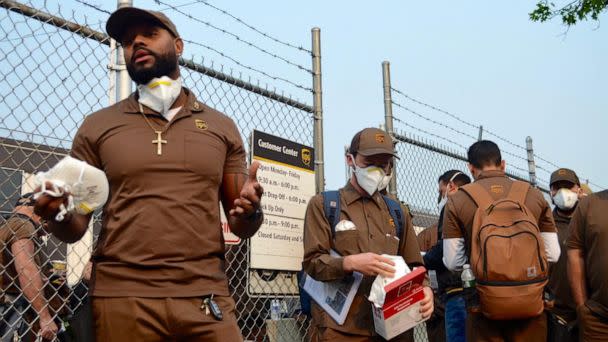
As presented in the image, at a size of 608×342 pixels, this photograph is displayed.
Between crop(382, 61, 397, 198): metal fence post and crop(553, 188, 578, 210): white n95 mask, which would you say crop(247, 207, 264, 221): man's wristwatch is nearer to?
crop(382, 61, 397, 198): metal fence post

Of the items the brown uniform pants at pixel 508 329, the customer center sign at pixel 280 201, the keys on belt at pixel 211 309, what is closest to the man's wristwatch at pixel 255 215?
the keys on belt at pixel 211 309

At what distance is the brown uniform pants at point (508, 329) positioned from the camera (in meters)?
4.47

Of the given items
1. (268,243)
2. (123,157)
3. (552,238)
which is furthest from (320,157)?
(123,157)

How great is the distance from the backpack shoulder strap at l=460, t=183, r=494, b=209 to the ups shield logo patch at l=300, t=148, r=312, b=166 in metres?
1.28

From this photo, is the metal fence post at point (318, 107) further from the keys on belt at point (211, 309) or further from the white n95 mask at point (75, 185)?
the white n95 mask at point (75, 185)

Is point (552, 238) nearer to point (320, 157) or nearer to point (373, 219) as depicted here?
point (373, 219)

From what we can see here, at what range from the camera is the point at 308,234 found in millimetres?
4215

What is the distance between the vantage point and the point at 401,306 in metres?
3.86

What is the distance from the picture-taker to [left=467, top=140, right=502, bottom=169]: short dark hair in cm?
498

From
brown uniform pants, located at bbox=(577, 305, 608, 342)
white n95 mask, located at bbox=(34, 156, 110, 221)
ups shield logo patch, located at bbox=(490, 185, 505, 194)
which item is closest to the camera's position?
white n95 mask, located at bbox=(34, 156, 110, 221)

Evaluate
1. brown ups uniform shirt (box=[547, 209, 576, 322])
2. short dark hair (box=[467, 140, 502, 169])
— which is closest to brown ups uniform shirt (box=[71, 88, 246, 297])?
short dark hair (box=[467, 140, 502, 169])

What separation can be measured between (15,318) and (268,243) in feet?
6.07

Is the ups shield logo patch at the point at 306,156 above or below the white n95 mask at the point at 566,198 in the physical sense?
above

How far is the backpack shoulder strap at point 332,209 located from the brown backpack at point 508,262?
94 cm
